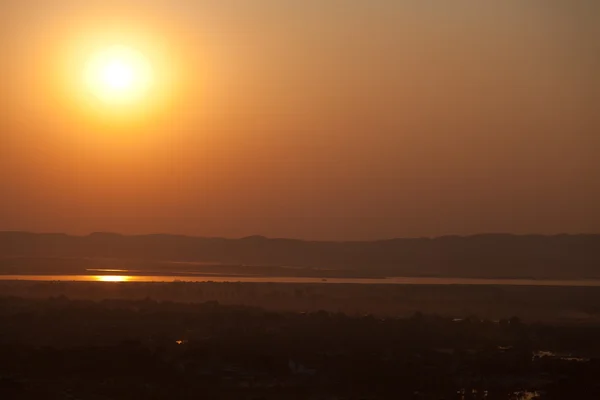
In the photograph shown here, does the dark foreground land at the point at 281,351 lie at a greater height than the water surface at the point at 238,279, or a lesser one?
lesser

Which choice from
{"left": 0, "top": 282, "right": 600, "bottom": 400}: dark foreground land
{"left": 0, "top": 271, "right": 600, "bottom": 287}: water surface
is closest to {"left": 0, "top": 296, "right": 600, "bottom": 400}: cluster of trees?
{"left": 0, "top": 282, "right": 600, "bottom": 400}: dark foreground land

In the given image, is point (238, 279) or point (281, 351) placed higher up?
point (238, 279)

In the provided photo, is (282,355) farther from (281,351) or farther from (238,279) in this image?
(238,279)

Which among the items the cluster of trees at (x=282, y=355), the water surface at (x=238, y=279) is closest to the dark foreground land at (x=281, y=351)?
the cluster of trees at (x=282, y=355)

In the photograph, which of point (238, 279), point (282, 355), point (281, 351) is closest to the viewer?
point (282, 355)

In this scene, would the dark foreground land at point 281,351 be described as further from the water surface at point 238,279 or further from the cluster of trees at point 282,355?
the water surface at point 238,279

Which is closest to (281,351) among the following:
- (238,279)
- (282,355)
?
(282,355)

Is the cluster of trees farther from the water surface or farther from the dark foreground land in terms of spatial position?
the water surface

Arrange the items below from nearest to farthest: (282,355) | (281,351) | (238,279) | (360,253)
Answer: (282,355) → (281,351) → (238,279) → (360,253)

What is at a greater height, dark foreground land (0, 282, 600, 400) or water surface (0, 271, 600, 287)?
water surface (0, 271, 600, 287)
